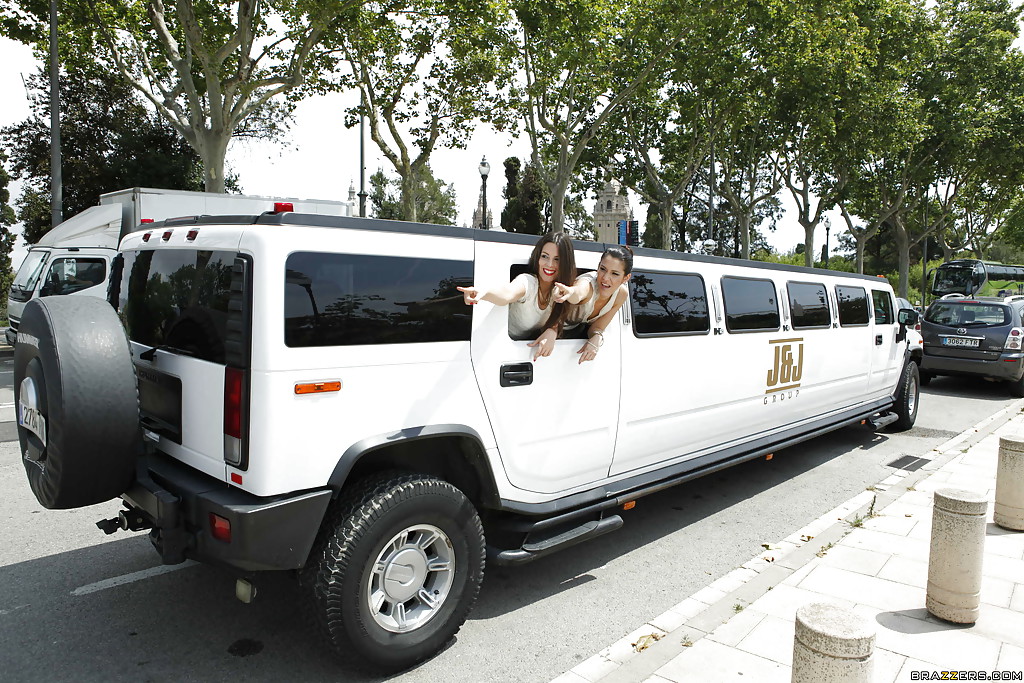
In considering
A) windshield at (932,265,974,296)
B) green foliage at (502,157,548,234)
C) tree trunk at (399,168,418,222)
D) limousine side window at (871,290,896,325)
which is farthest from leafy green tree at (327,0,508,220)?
green foliage at (502,157,548,234)

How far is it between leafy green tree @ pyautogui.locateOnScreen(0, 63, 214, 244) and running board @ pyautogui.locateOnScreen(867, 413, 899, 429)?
85.3ft

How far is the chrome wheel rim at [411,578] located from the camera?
10.1 feet

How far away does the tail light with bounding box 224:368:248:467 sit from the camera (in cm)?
280

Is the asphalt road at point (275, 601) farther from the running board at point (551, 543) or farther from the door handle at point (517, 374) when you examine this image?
the door handle at point (517, 374)

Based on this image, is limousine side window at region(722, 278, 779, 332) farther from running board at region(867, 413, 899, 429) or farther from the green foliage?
the green foliage

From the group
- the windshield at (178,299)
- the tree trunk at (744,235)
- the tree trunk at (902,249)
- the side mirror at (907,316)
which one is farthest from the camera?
the tree trunk at (902,249)

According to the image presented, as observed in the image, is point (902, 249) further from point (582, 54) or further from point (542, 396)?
point (542, 396)

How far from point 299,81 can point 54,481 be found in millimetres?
15105

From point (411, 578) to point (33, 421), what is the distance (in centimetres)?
190

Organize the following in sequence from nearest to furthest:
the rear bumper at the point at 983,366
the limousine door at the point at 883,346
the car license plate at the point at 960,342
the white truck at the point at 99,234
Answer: the limousine door at the point at 883,346 → the rear bumper at the point at 983,366 → the car license plate at the point at 960,342 → the white truck at the point at 99,234

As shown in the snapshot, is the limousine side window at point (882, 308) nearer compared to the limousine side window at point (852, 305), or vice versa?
the limousine side window at point (852, 305)

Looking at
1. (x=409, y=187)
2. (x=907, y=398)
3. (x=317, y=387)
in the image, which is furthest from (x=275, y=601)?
(x=409, y=187)

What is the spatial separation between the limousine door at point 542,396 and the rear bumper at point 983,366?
403 inches

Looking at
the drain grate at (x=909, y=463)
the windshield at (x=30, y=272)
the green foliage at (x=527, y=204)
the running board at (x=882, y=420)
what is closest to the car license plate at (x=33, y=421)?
the drain grate at (x=909, y=463)
